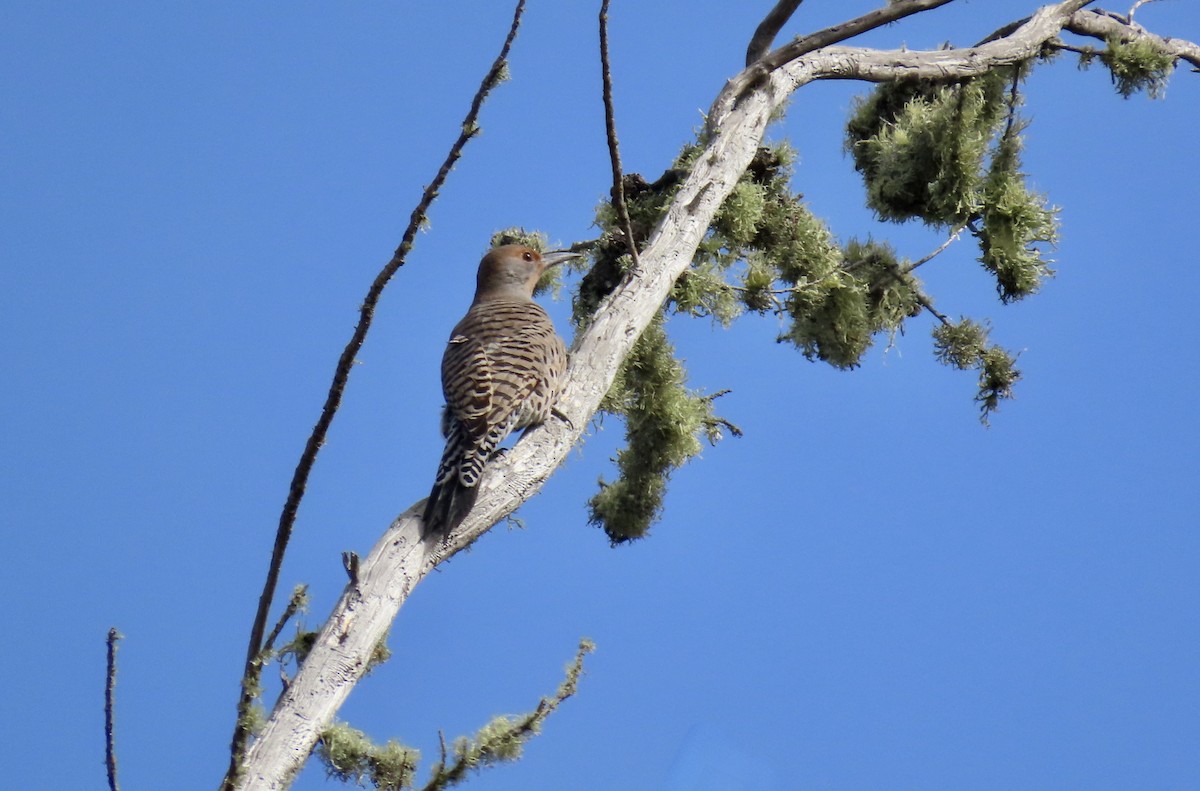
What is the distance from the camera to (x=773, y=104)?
5.49 metres

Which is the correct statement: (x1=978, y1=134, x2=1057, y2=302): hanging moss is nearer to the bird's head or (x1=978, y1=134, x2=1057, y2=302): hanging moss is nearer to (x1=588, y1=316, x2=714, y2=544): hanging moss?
(x1=588, y1=316, x2=714, y2=544): hanging moss

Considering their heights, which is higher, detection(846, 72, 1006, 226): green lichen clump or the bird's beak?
detection(846, 72, 1006, 226): green lichen clump

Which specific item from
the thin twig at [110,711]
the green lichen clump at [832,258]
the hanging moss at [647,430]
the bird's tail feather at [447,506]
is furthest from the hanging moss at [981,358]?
the thin twig at [110,711]

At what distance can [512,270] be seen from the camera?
5.51m

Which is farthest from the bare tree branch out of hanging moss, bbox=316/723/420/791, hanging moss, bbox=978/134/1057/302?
hanging moss, bbox=316/723/420/791

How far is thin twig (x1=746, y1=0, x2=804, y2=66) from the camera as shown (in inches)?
222

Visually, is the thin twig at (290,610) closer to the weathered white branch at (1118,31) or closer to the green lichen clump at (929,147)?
the green lichen clump at (929,147)

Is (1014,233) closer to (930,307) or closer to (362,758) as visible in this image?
(930,307)

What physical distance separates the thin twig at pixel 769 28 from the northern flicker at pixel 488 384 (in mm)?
1607

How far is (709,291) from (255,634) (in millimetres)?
2796

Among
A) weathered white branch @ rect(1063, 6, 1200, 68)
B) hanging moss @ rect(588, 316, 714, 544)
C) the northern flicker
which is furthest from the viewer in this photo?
weathered white branch @ rect(1063, 6, 1200, 68)

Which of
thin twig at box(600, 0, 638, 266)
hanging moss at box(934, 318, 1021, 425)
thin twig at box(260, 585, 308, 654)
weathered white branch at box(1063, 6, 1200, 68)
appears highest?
weathered white branch at box(1063, 6, 1200, 68)

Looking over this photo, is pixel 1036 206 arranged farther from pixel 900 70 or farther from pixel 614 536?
pixel 614 536

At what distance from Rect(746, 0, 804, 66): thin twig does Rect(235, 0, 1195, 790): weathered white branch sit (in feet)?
0.51
